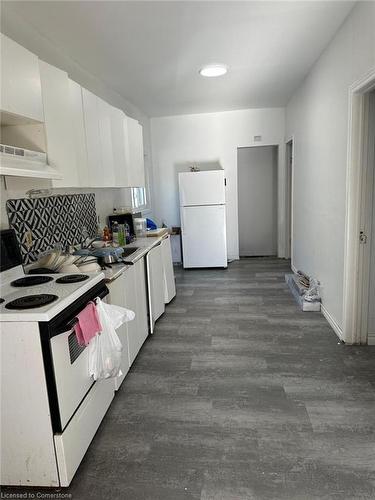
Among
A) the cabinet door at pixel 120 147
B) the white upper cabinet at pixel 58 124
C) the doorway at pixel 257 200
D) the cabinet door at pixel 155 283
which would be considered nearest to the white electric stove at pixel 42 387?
the white upper cabinet at pixel 58 124

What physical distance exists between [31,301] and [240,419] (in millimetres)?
1384

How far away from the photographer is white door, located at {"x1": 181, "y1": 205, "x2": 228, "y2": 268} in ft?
18.0

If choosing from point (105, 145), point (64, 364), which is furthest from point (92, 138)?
point (64, 364)

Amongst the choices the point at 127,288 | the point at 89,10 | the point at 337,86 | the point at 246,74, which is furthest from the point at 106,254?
the point at 246,74

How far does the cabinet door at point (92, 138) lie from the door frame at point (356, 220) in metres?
2.03

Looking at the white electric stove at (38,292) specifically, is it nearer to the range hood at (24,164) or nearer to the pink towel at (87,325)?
the pink towel at (87,325)

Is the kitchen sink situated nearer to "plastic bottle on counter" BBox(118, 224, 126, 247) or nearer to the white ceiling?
"plastic bottle on counter" BBox(118, 224, 126, 247)

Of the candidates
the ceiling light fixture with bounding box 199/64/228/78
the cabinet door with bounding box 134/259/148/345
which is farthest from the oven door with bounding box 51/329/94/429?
the ceiling light fixture with bounding box 199/64/228/78

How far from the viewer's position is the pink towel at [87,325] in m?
1.63

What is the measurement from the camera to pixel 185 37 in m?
2.73

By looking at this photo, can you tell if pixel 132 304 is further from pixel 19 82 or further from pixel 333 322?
pixel 333 322

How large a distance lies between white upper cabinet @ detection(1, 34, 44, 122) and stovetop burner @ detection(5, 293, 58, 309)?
0.96 meters

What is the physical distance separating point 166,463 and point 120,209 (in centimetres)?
301

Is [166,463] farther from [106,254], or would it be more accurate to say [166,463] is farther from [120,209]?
[120,209]
